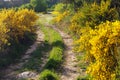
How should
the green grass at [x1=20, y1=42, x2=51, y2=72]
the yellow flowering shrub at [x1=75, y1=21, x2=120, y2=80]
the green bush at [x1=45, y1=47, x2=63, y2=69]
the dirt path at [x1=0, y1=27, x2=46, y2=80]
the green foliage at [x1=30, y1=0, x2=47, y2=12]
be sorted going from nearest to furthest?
the yellow flowering shrub at [x1=75, y1=21, x2=120, y2=80], the dirt path at [x1=0, y1=27, x2=46, y2=80], the green bush at [x1=45, y1=47, x2=63, y2=69], the green grass at [x1=20, y1=42, x2=51, y2=72], the green foliage at [x1=30, y1=0, x2=47, y2=12]

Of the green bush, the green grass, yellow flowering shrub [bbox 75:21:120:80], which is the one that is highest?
yellow flowering shrub [bbox 75:21:120:80]

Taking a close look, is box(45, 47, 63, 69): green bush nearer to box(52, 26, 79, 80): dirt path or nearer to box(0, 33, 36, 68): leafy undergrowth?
box(52, 26, 79, 80): dirt path

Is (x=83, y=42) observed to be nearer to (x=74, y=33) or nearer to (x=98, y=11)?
(x=98, y=11)

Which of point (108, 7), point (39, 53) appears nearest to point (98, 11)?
point (108, 7)

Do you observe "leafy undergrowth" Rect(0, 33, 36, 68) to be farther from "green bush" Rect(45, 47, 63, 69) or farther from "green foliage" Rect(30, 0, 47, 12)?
"green foliage" Rect(30, 0, 47, 12)

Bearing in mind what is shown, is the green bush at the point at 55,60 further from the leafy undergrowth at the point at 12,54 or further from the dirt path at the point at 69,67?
the leafy undergrowth at the point at 12,54

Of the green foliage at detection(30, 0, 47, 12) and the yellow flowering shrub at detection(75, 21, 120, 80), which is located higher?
the yellow flowering shrub at detection(75, 21, 120, 80)

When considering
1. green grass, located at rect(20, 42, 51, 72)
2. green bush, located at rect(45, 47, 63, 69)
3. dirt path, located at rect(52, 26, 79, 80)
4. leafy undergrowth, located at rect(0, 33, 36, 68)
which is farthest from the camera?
leafy undergrowth, located at rect(0, 33, 36, 68)

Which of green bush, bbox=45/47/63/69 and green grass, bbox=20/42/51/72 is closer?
green bush, bbox=45/47/63/69

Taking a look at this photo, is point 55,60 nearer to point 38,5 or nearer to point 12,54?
point 12,54

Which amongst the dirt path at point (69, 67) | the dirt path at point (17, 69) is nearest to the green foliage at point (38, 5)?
the dirt path at point (17, 69)

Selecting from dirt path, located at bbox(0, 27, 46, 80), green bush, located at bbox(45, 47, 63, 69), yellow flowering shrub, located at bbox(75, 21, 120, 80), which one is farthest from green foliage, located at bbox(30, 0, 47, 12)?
yellow flowering shrub, located at bbox(75, 21, 120, 80)

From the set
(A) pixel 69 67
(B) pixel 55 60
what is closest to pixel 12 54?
(B) pixel 55 60

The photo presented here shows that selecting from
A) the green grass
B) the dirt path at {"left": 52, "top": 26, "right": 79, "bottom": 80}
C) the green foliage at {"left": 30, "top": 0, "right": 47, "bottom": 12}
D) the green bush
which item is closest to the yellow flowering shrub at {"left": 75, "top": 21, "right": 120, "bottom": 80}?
the dirt path at {"left": 52, "top": 26, "right": 79, "bottom": 80}
